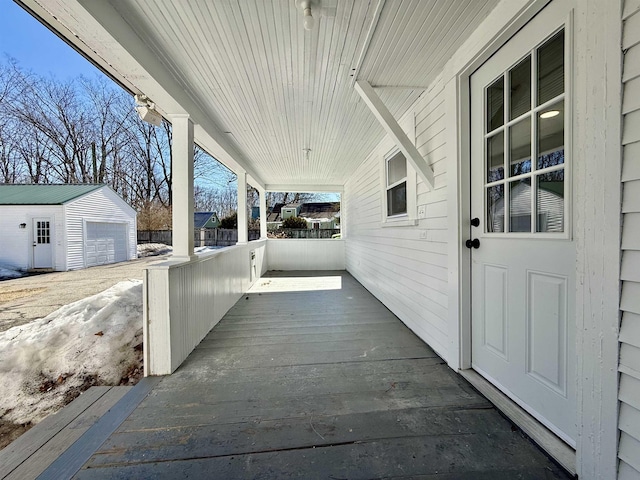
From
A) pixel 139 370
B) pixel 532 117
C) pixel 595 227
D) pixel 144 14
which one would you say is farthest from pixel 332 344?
pixel 144 14

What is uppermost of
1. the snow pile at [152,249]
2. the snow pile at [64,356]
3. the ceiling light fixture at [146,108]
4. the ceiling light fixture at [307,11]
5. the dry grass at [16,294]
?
the ceiling light fixture at [307,11]

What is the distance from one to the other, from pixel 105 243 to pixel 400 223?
1273 cm

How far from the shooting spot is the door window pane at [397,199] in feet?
11.3

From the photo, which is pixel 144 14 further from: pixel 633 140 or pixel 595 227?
pixel 595 227

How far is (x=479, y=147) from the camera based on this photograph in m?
1.96

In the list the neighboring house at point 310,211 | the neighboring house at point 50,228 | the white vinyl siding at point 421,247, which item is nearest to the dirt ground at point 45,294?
the neighboring house at point 50,228

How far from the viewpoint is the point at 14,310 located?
4.86 metres

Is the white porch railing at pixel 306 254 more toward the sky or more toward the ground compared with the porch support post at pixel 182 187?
more toward the ground

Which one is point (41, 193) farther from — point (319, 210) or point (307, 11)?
point (319, 210)

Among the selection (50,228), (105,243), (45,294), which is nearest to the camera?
(45,294)

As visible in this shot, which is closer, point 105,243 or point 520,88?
point 520,88

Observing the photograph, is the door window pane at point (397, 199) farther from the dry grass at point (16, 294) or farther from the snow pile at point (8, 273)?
the snow pile at point (8, 273)

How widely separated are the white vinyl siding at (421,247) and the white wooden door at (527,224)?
0.35 metres

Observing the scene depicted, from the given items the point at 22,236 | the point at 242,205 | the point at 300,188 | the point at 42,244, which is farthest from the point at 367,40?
the point at 22,236
